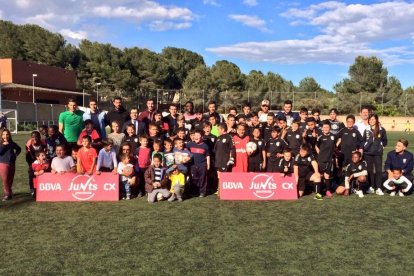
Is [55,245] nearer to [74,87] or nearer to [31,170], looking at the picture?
[31,170]

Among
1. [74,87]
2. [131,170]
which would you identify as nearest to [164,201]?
[131,170]

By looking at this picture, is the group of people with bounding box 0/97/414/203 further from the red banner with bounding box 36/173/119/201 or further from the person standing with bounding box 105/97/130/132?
the red banner with bounding box 36/173/119/201

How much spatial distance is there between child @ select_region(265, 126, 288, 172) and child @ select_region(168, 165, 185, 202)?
76.3 inches

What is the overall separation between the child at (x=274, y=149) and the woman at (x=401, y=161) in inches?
89.9

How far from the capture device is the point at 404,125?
38.2m

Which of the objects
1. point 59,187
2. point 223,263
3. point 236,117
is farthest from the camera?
point 236,117

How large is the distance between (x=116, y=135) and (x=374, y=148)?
17.5ft

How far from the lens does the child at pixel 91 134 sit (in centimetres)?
800

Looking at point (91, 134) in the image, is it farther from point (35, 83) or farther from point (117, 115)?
point (35, 83)

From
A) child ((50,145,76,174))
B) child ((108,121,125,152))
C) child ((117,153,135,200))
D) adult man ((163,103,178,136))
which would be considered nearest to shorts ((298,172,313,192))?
adult man ((163,103,178,136))

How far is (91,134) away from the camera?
26.6ft

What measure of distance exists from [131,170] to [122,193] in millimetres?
519

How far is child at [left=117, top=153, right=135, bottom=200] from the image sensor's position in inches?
295

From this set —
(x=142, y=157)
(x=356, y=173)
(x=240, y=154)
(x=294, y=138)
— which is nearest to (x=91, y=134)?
(x=142, y=157)
